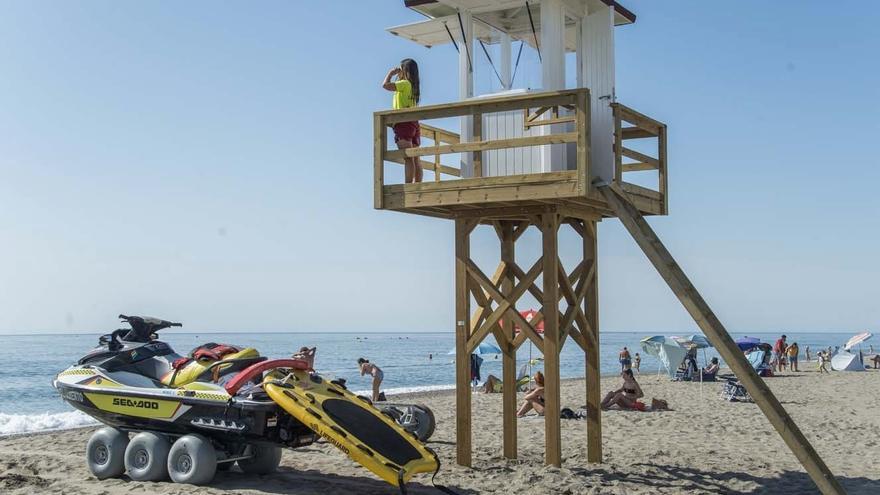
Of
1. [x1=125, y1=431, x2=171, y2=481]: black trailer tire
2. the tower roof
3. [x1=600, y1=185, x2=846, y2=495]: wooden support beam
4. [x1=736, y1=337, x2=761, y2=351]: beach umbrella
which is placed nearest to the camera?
[x1=600, y1=185, x2=846, y2=495]: wooden support beam

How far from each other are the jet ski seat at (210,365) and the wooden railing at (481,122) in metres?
2.51

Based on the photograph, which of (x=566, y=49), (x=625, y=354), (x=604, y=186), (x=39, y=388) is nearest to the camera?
(x=604, y=186)

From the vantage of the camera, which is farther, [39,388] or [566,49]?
[39,388]

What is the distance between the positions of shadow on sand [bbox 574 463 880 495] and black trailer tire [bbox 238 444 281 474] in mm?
3812

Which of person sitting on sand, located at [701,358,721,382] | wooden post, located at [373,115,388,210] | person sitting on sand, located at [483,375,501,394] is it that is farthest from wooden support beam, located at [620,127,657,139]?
person sitting on sand, located at [701,358,721,382]

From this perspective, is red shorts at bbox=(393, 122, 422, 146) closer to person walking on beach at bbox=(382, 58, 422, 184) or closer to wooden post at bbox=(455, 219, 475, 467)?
person walking on beach at bbox=(382, 58, 422, 184)

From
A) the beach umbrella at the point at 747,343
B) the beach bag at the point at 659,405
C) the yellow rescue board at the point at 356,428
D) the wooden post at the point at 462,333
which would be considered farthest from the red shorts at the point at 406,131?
the beach umbrella at the point at 747,343

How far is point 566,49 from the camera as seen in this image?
1255cm

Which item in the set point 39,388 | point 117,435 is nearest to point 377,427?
point 117,435

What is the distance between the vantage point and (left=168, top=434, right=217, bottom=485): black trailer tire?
34.1 ft

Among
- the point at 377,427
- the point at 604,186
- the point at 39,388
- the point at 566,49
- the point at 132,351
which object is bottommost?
the point at 39,388

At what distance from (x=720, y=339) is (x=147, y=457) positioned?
261 inches

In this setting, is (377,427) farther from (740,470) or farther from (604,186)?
(740,470)

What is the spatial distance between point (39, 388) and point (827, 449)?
4003 centimetres
